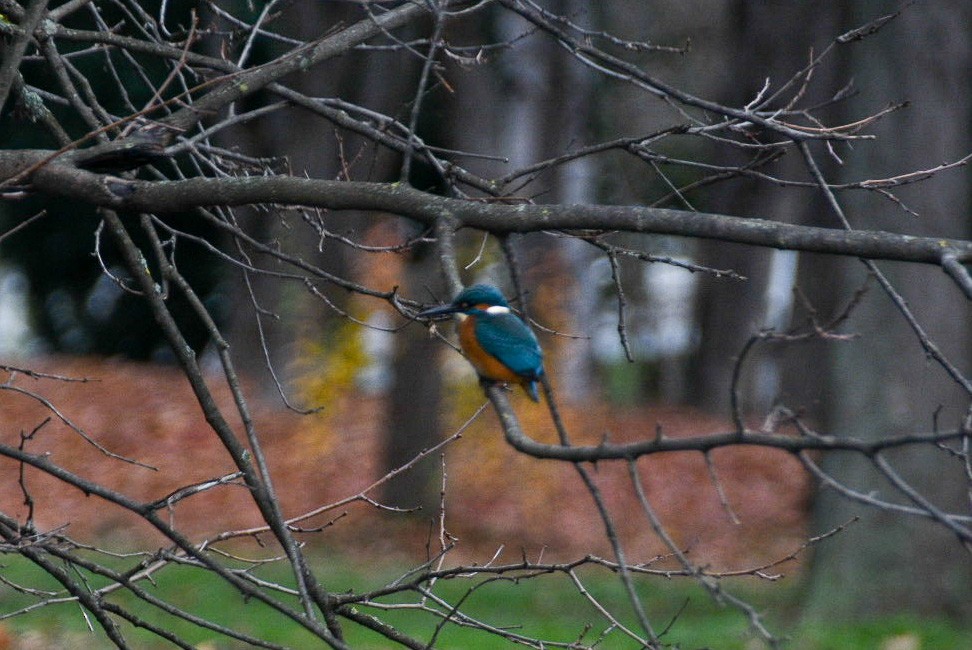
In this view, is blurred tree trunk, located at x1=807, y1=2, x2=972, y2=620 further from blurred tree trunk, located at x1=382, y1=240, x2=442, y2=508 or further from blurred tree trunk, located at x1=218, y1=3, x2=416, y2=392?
blurred tree trunk, located at x1=218, y1=3, x2=416, y2=392

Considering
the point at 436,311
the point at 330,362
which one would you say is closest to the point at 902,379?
the point at 436,311

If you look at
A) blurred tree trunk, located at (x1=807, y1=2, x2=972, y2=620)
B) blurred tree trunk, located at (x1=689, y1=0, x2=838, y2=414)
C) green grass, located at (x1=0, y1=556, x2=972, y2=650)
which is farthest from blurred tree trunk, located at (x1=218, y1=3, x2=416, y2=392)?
blurred tree trunk, located at (x1=807, y1=2, x2=972, y2=620)

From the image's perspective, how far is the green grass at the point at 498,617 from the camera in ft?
25.5

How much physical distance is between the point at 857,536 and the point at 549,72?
9.19 meters

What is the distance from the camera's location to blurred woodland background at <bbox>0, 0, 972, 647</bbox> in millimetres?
8680

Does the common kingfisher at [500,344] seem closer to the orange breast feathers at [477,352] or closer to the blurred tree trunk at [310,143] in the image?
the orange breast feathers at [477,352]

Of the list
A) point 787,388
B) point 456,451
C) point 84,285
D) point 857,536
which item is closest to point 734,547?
point 456,451

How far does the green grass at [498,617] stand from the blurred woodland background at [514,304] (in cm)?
33

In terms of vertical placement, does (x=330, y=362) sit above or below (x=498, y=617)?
above

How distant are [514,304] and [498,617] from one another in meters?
4.01

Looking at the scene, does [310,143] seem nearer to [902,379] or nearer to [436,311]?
[902,379]

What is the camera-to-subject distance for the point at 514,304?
595 cm

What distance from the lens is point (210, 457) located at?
13.6 metres

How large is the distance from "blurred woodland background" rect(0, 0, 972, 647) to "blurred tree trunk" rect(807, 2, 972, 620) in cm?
2
